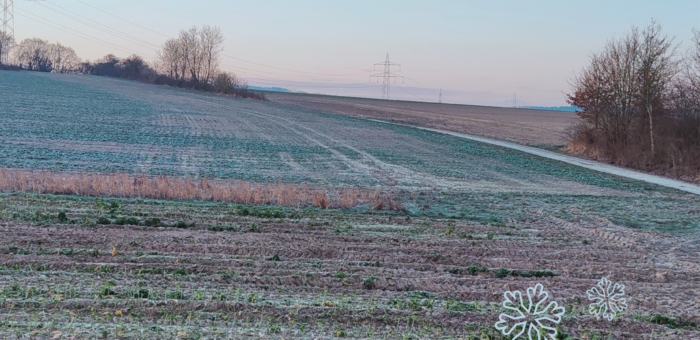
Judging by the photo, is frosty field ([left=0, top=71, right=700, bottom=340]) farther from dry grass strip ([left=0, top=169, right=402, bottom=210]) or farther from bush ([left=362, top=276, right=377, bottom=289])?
dry grass strip ([left=0, top=169, right=402, bottom=210])

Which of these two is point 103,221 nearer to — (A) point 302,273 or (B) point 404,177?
(A) point 302,273

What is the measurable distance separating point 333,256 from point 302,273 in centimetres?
129

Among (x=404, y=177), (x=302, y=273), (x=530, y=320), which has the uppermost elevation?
(x=530, y=320)

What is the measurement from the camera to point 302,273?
330 inches

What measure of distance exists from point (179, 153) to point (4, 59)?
462 feet

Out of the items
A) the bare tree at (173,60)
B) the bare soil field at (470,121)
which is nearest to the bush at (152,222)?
the bare soil field at (470,121)

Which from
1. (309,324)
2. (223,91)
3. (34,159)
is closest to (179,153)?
(34,159)

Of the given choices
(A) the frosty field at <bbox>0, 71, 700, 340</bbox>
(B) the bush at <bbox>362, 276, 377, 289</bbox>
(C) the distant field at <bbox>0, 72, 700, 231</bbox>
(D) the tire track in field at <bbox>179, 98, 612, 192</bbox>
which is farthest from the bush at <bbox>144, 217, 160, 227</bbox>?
(D) the tire track in field at <bbox>179, 98, 612, 192</bbox>

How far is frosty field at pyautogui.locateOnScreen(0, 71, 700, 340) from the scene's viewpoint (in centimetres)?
645

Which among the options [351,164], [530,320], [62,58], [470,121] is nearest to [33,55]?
[62,58]

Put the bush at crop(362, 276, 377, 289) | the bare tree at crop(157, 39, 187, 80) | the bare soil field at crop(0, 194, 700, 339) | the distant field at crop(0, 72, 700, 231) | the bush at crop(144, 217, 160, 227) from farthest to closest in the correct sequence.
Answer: the bare tree at crop(157, 39, 187, 80) < the distant field at crop(0, 72, 700, 231) < the bush at crop(144, 217, 160, 227) < the bush at crop(362, 276, 377, 289) < the bare soil field at crop(0, 194, 700, 339)

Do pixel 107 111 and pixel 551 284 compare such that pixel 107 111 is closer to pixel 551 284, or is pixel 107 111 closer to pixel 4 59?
pixel 551 284

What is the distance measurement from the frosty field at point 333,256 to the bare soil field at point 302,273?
1.3 inches

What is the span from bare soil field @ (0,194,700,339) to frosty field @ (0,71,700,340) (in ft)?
0.10
